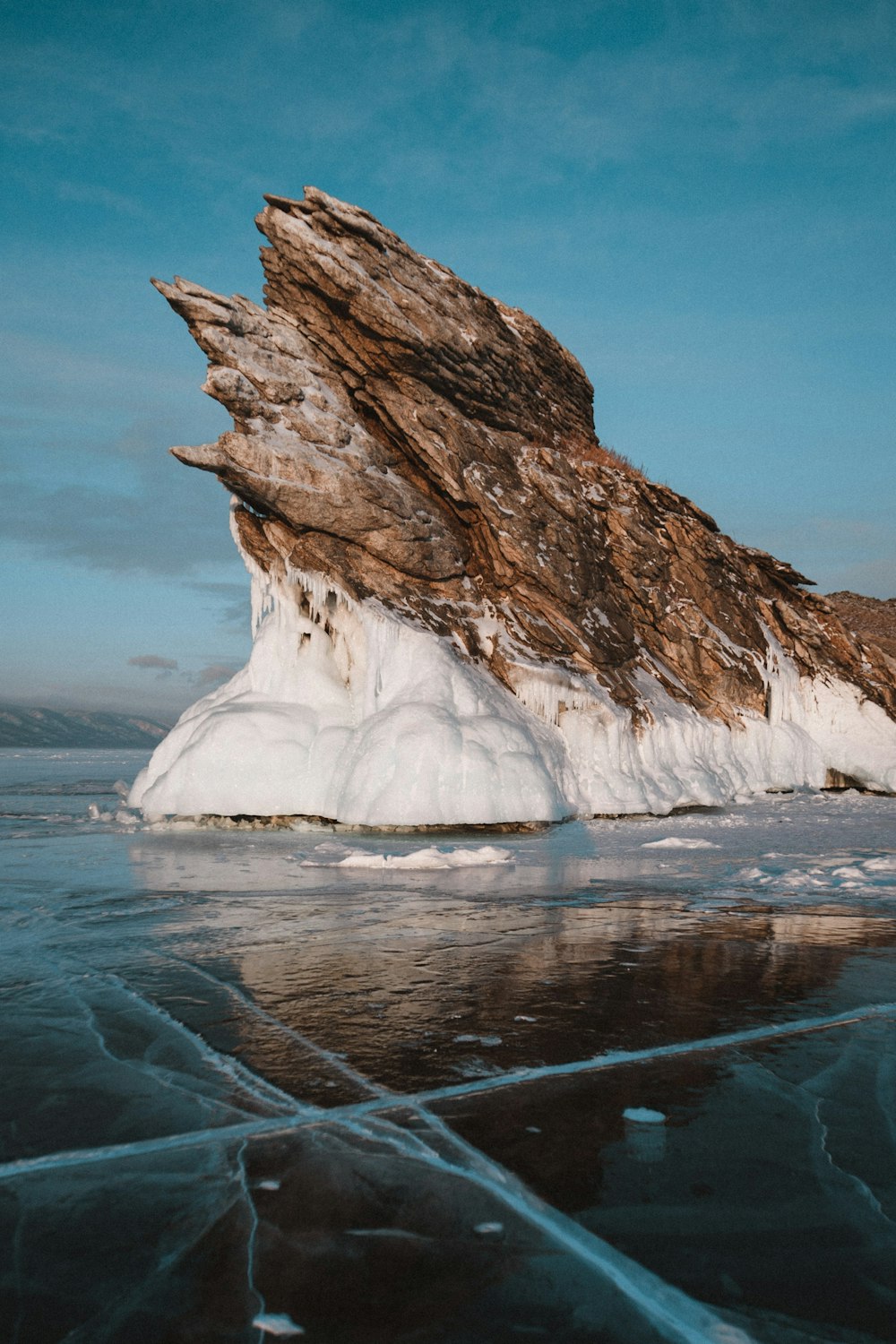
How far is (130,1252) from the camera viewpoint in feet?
7.25

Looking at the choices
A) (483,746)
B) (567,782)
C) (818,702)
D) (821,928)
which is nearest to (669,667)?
(818,702)

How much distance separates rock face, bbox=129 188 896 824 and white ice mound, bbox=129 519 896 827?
0.19 ft

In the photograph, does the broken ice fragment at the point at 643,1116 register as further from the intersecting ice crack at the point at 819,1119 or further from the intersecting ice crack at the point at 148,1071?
the intersecting ice crack at the point at 148,1071

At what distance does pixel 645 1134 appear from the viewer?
2854 mm

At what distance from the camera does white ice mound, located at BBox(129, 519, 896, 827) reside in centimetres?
1378

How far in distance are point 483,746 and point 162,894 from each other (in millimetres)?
7139

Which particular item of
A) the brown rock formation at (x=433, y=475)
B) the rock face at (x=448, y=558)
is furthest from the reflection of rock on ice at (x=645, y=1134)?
the brown rock formation at (x=433, y=475)

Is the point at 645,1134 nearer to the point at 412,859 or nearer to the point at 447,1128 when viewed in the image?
the point at 447,1128

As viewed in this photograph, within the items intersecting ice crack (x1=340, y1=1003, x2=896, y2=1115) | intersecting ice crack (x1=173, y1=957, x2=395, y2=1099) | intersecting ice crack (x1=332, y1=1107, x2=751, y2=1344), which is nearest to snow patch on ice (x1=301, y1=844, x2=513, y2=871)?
intersecting ice crack (x1=173, y1=957, x2=395, y2=1099)

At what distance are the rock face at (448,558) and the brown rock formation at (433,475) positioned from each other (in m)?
0.05

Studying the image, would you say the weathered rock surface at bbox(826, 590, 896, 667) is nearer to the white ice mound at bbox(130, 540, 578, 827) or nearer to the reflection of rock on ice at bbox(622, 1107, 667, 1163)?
the white ice mound at bbox(130, 540, 578, 827)

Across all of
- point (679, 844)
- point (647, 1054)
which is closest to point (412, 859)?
point (679, 844)

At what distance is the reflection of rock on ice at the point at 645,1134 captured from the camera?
2.71 meters

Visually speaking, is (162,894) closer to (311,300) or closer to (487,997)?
(487,997)
